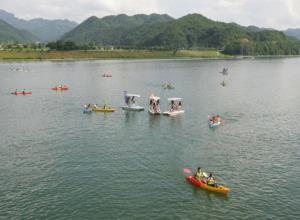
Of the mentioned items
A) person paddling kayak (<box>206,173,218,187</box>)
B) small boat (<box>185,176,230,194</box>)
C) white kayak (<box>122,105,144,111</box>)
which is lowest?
small boat (<box>185,176,230,194</box>)

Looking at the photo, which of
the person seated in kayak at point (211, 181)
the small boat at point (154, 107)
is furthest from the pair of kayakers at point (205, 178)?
the small boat at point (154, 107)

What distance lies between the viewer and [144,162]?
177 ft

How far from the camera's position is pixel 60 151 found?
2311 inches

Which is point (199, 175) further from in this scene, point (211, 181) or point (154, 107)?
point (154, 107)

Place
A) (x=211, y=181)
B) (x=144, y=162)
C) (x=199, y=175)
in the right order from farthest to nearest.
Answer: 1. (x=144, y=162)
2. (x=199, y=175)
3. (x=211, y=181)

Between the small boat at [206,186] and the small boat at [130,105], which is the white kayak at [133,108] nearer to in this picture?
the small boat at [130,105]

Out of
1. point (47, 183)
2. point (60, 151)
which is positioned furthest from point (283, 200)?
point (60, 151)

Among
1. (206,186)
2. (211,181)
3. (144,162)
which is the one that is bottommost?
(206,186)

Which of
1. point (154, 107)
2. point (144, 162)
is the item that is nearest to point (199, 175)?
point (144, 162)

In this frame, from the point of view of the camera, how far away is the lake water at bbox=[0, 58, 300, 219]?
4066cm

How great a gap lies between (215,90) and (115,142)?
3154 inches

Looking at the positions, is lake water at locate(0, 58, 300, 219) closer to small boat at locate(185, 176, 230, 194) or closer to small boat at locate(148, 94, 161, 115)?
small boat at locate(185, 176, 230, 194)

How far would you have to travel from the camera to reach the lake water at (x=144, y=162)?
133 feet

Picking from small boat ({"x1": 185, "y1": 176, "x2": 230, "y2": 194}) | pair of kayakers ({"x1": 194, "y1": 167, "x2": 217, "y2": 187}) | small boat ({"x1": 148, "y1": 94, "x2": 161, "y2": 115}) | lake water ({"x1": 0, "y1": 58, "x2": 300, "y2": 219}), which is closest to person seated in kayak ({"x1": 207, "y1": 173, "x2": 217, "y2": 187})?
pair of kayakers ({"x1": 194, "y1": 167, "x2": 217, "y2": 187})
